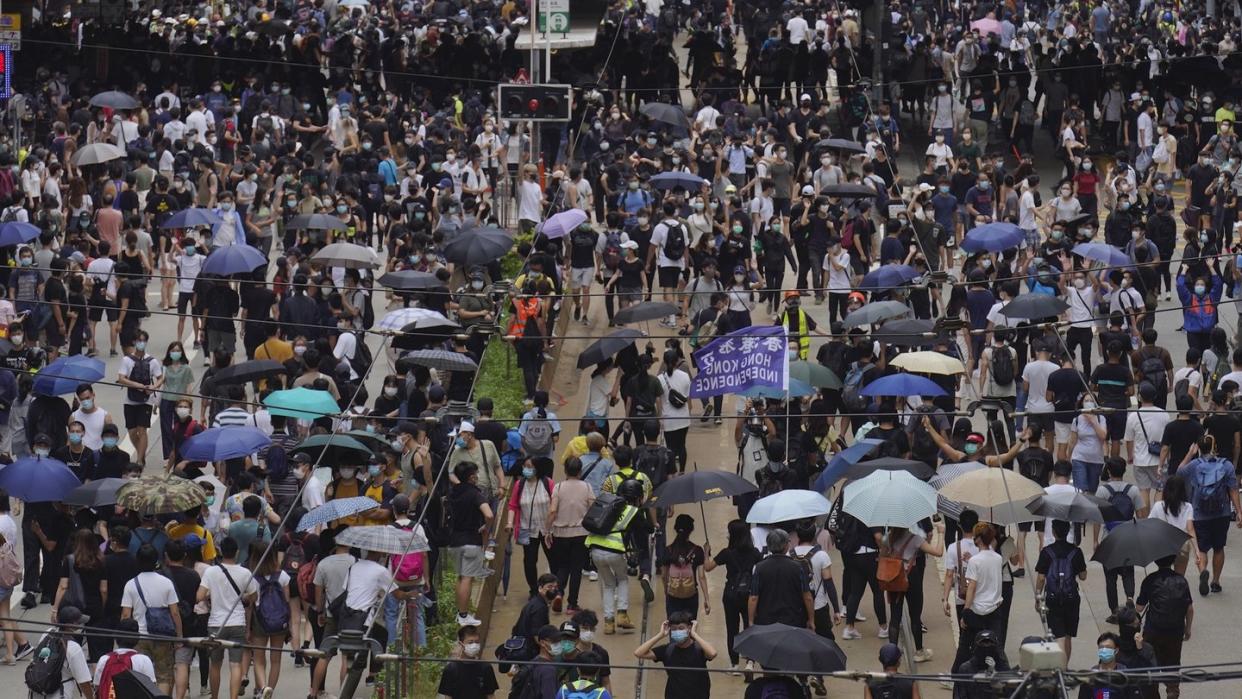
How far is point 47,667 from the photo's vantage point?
48.0ft

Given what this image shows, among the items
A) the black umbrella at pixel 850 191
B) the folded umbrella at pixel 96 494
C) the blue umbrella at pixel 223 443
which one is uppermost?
the black umbrella at pixel 850 191

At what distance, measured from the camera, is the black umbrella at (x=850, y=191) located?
1097 inches

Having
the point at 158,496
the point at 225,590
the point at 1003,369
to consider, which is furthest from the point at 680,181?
the point at 225,590

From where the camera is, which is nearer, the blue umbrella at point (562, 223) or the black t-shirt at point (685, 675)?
the black t-shirt at point (685, 675)

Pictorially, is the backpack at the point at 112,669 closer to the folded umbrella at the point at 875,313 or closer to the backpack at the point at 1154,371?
the folded umbrella at the point at 875,313

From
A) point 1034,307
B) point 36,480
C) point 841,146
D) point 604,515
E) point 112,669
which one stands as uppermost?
point 841,146

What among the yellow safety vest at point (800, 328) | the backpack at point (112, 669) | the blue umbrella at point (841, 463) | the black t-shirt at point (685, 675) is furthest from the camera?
the yellow safety vest at point (800, 328)

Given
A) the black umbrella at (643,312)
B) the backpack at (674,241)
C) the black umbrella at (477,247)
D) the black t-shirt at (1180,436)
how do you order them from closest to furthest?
the black t-shirt at (1180,436) → the black umbrella at (643,312) → the black umbrella at (477,247) → the backpack at (674,241)

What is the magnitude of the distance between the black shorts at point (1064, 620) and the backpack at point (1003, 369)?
4919 millimetres

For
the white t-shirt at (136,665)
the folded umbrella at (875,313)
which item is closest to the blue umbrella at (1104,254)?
the folded umbrella at (875,313)

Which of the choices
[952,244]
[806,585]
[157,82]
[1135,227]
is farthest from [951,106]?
[806,585]

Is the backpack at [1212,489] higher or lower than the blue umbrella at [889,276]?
lower

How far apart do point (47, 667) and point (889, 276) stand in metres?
11.9

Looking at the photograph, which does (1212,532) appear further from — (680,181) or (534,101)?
(534,101)
